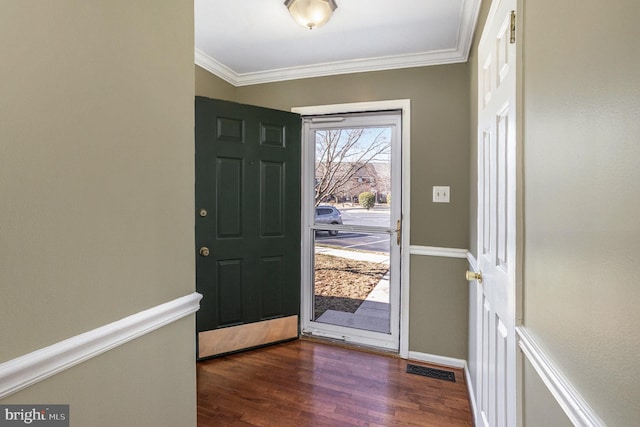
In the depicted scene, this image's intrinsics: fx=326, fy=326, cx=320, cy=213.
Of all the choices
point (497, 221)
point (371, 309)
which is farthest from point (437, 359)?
point (497, 221)

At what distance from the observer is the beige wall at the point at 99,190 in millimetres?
721

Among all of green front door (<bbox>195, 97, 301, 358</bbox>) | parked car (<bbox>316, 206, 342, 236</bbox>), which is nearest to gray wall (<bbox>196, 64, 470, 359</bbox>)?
green front door (<bbox>195, 97, 301, 358</bbox>)

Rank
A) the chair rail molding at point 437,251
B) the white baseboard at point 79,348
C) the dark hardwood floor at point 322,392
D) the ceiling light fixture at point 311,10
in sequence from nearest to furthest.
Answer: the white baseboard at point 79,348
the ceiling light fixture at point 311,10
the dark hardwood floor at point 322,392
the chair rail molding at point 437,251

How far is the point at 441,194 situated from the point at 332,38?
1.41 meters

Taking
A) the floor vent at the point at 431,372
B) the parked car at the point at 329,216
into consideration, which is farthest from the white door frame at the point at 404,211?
the parked car at the point at 329,216

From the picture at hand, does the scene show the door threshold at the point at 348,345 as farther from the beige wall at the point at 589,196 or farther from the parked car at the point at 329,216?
the beige wall at the point at 589,196

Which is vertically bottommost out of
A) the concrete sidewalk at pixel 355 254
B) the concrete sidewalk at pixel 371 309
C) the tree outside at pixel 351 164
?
the concrete sidewalk at pixel 371 309

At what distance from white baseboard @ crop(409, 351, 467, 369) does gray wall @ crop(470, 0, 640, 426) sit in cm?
175

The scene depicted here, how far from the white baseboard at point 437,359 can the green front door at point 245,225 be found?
3.38 feet

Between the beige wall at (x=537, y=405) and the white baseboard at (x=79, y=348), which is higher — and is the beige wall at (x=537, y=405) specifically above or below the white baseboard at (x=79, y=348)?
below

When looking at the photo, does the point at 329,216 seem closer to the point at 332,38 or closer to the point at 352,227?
the point at 352,227

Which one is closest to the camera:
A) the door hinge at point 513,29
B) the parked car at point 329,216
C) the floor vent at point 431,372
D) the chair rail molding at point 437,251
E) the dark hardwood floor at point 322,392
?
the door hinge at point 513,29

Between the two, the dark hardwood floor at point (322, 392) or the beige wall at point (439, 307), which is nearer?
the dark hardwood floor at point (322, 392)

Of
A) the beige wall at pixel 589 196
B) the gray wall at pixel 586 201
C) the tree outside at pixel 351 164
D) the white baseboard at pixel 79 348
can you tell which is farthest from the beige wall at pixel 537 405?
the tree outside at pixel 351 164
